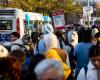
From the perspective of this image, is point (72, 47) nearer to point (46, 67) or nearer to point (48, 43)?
point (48, 43)

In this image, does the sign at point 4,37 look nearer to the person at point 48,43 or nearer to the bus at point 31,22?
the bus at point 31,22

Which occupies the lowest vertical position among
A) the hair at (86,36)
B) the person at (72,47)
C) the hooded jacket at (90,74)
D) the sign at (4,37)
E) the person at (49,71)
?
the sign at (4,37)

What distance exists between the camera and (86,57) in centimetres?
896

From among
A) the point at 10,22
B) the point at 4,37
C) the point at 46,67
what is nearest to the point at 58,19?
the point at 4,37

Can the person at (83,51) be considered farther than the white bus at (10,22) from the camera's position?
No

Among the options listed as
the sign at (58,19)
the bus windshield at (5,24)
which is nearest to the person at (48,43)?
the sign at (58,19)

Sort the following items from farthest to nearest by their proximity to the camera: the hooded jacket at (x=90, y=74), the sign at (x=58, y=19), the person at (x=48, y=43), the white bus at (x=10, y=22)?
the white bus at (x=10, y=22), the sign at (x=58, y=19), the person at (x=48, y=43), the hooded jacket at (x=90, y=74)

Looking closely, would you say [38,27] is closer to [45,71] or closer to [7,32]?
[7,32]

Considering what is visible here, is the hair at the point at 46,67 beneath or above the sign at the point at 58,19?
above

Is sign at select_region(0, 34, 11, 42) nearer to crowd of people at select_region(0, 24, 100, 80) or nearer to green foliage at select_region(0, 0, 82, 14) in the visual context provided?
crowd of people at select_region(0, 24, 100, 80)

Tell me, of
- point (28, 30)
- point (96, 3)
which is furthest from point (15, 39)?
point (96, 3)

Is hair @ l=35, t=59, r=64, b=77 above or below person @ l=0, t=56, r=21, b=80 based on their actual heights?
above

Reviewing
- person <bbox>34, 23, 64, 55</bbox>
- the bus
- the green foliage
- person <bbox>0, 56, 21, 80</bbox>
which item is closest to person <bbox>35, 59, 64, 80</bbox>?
person <bbox>0, 56, 21, 80</bbox>

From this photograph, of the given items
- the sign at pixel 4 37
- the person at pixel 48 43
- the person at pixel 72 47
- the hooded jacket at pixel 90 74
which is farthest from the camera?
the sign at pixel 4 37
